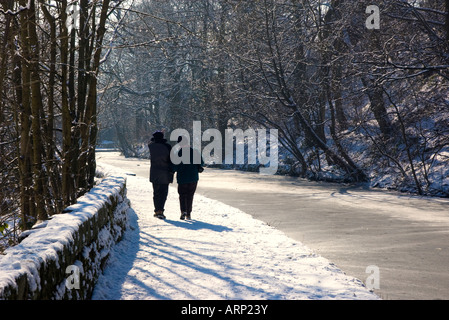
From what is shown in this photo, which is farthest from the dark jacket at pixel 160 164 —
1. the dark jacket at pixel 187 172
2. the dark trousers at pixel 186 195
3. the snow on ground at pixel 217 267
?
the snow on ground at pixel 217 267

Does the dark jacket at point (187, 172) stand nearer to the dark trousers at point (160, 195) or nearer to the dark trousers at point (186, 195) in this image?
the dark trousers at point (186, 195)

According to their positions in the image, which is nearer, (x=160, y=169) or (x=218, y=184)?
(x=160, y=169)

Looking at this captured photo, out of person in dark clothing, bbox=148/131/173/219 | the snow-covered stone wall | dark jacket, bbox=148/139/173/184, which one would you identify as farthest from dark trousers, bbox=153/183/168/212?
the snow-covered stone wall

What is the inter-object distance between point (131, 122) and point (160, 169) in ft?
150

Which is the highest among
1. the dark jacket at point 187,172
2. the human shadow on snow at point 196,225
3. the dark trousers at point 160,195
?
the dark jacket at point 187,172

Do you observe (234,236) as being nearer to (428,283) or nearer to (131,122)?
(428,283)

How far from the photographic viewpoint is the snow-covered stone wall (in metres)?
3.54

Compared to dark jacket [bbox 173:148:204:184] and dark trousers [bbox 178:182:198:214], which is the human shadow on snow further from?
dark jacket [bbox 173:148:204:184]

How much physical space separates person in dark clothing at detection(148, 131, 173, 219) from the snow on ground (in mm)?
854

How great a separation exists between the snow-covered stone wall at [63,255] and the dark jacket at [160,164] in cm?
414

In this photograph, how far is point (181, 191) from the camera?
38.7 ft

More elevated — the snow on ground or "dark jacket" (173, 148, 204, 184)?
"dark jacket" (173, 148, 204, 184)

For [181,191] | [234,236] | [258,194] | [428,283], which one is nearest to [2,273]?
[428,283]

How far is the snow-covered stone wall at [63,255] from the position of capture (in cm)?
354
